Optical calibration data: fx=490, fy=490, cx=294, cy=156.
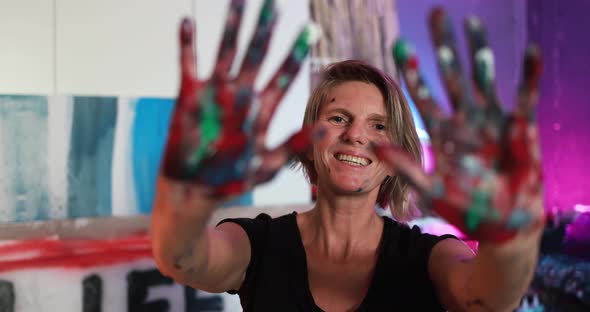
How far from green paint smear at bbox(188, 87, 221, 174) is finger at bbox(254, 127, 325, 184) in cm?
7

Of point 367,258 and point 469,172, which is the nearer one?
point 469,172

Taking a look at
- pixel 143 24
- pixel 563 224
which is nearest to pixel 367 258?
pixel 143 24

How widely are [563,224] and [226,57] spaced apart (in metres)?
2.86

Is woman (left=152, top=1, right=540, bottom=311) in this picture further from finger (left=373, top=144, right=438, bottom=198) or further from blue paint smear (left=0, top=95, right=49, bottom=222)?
blue paint smear (left=0, top=95, right=49, bottom=222)

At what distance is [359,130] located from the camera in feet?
3.59

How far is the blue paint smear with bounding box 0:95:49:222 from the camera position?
5.84 feet

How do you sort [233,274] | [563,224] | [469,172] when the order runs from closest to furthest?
[469,172] < [233,274] < [563,224]

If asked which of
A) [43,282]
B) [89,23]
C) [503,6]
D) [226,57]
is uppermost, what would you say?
[503,6]

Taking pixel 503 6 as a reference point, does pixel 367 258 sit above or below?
below

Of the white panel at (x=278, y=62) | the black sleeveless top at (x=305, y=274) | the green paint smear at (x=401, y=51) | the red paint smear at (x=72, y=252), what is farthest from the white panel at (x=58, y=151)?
the green paint smear at (x=401, y=51)

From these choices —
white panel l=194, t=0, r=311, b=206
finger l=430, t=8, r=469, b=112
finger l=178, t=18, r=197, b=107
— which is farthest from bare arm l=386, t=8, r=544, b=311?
white panel l=194, t=0, r=311, b=206

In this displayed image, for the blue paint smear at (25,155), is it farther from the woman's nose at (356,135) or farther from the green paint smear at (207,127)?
the green paint smear at (207,127)

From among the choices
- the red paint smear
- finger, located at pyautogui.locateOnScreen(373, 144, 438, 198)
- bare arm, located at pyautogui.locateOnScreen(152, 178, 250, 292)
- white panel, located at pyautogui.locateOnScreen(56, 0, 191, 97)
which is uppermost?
white panel, located at pyautogui.locateOnScreen(56, 0, 191, 97)

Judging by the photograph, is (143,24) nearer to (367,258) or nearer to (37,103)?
(37,103)
